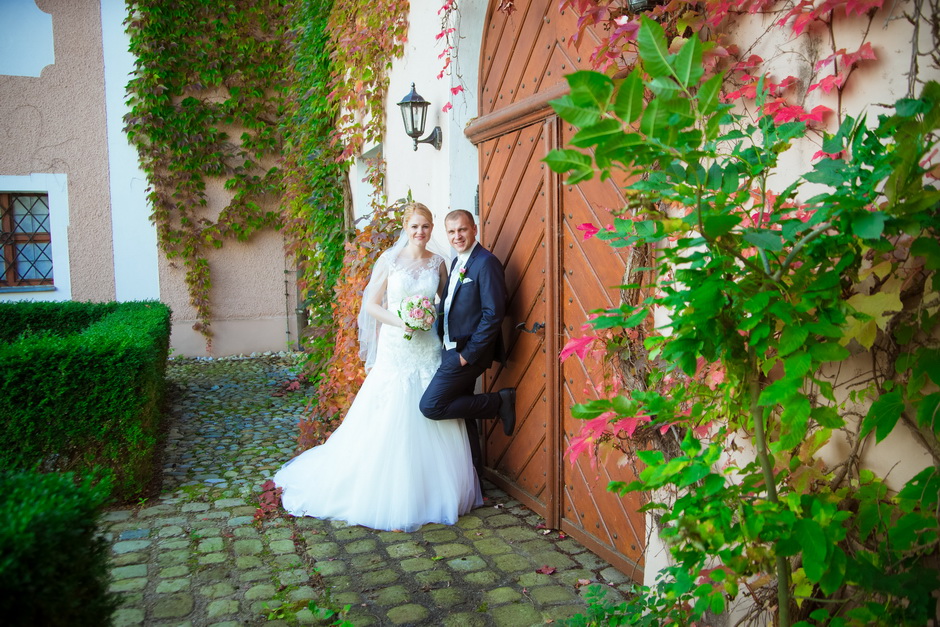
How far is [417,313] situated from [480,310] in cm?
42

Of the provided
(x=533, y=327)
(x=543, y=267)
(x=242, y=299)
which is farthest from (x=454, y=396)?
(x=242, y=299)

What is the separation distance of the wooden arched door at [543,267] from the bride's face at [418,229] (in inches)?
16.6

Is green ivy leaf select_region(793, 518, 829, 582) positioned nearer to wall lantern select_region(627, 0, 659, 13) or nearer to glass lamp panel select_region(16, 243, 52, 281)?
wall lantern select_region(627, 0, 659, 13)

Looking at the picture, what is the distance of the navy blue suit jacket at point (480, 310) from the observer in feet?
13.2

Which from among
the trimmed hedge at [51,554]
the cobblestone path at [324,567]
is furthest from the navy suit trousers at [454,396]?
the trimmed hedge at [51,554]

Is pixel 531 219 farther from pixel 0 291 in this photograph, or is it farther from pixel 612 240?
pixel 0 291

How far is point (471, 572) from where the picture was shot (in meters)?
3.34

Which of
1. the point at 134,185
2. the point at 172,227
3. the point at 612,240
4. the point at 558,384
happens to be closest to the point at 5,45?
the point at 134,185

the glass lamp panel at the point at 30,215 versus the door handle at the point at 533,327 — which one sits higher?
the glass lamp panel at the point at 30,215

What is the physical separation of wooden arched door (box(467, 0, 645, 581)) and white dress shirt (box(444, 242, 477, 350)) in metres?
0.28

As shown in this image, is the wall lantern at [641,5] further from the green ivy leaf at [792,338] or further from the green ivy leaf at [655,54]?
the green ivy leaf at [792,338]

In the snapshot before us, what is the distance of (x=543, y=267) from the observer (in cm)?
396

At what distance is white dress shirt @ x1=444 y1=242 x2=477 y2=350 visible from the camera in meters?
4.27

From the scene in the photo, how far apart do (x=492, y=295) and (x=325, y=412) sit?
2.56m
